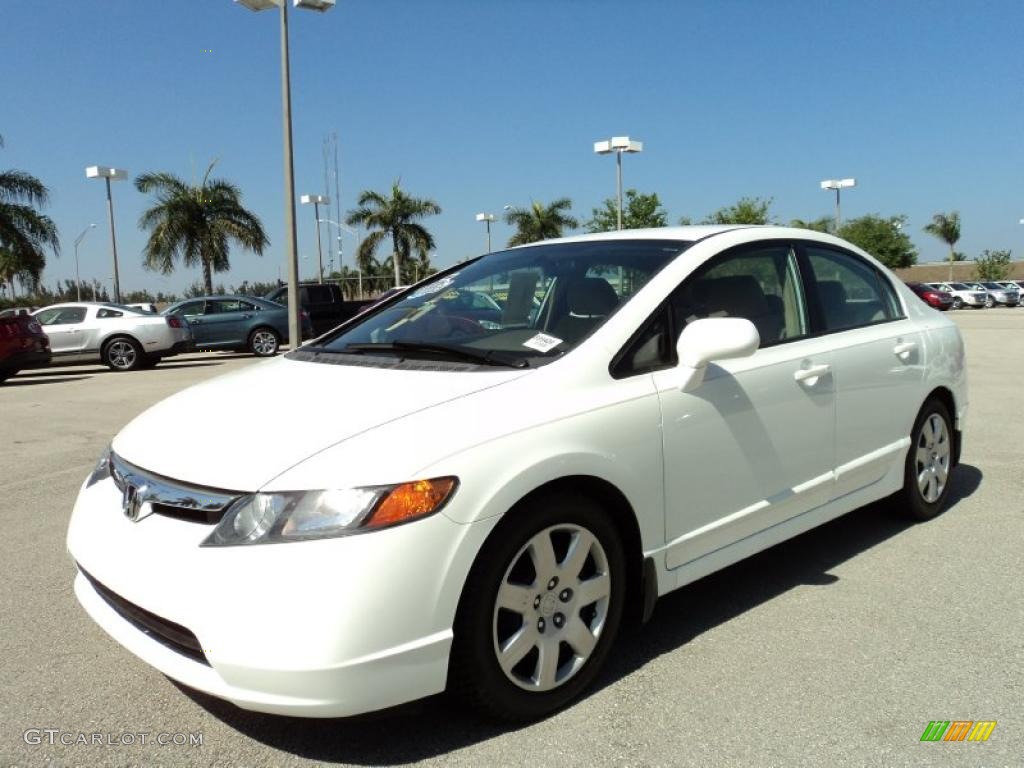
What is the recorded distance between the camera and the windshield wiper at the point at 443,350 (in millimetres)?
2922

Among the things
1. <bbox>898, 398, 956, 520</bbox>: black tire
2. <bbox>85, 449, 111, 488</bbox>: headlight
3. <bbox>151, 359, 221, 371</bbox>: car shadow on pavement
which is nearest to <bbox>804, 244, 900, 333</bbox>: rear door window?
<bbox>898, 398, 956, 520</bbox>: black tire

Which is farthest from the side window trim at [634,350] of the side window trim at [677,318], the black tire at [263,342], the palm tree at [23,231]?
the palm tree at [23,231]

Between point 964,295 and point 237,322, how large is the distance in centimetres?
4179

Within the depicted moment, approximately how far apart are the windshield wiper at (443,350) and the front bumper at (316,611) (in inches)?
27.8

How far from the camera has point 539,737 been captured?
2580 mm

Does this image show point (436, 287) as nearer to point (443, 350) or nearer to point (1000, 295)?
point (443, 350)

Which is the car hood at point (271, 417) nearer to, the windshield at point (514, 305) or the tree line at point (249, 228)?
the windshield at point (514, 305)

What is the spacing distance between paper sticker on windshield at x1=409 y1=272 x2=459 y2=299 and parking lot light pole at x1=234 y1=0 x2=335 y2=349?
11.4m

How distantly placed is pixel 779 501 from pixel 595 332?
3.65 feet

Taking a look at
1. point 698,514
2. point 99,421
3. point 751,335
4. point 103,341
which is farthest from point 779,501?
Result: point 103,341

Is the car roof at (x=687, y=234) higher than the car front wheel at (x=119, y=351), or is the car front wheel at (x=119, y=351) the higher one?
the car roof at (x=687, y=234)

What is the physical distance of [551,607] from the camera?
2.67 meters

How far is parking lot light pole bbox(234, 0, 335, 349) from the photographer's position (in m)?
14.7

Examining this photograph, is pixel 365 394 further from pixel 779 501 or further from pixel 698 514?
pixel 779 501
